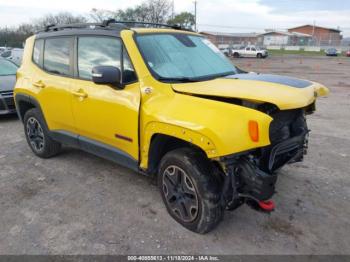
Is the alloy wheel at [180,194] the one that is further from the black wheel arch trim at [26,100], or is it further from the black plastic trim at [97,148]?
the black wheel arch trim at [26,100]

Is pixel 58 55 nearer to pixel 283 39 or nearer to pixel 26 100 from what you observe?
pixel 26 100

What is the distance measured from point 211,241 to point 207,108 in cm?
124

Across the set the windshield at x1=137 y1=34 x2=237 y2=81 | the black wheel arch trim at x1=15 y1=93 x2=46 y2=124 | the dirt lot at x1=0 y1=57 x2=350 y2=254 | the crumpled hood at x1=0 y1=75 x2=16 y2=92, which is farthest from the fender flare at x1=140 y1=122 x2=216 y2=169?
the crumpled hood at x1=0 y1=75 x2=16 y2=92

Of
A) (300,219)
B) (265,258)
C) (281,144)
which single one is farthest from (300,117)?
(265,258)

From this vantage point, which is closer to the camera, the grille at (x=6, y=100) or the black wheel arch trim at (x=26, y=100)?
the black wheel arch trim at (x=26, y=100)

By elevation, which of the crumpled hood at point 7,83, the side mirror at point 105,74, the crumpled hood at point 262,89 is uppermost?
the side mirror at point 105,74

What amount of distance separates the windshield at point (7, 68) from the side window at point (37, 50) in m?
4.02

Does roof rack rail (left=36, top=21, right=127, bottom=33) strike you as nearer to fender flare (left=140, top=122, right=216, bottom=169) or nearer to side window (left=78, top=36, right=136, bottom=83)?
side window (left=78, top=36, right=136, bottom=83)

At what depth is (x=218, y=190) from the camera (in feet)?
9.57

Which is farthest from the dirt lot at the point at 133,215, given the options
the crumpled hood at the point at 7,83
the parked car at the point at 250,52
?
the parked car at the point at 250,52

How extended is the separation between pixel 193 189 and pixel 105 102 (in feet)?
4.54

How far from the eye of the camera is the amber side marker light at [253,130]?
2551 mm

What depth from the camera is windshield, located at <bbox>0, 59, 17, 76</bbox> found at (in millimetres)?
8281

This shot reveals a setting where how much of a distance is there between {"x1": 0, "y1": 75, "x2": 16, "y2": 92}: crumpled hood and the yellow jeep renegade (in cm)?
368
